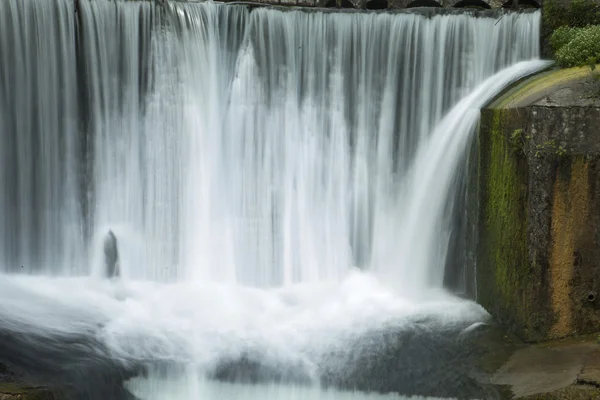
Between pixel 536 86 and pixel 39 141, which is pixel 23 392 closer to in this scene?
pixel 39 141

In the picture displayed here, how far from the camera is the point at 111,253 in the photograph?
11.6 metres

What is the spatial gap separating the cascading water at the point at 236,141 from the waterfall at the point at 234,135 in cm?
2

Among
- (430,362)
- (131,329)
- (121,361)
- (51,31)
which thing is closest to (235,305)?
(131,329)

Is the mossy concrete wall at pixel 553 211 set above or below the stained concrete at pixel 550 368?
above

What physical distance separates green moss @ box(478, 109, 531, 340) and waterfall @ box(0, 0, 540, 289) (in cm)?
158

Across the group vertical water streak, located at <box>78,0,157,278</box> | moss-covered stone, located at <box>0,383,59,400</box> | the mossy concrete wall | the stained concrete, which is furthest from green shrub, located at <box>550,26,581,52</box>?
moss-covered stone, located at <box>0,383,59,400</box>

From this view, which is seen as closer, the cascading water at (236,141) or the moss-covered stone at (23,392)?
the moss-covered stone at (23,392)

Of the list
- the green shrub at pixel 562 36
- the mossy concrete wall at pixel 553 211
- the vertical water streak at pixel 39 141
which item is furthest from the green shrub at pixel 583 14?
the vertical water streak at pixel 39 141

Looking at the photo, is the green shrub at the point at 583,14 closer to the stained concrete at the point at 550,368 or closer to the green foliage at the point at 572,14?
the green foliage at the point at 572,14

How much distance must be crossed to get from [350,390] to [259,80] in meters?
4.84

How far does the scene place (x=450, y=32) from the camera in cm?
1174

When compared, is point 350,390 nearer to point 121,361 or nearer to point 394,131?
point 121,361

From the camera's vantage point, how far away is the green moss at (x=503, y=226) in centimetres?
908

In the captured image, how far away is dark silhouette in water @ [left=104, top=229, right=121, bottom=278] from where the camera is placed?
37.8ft
